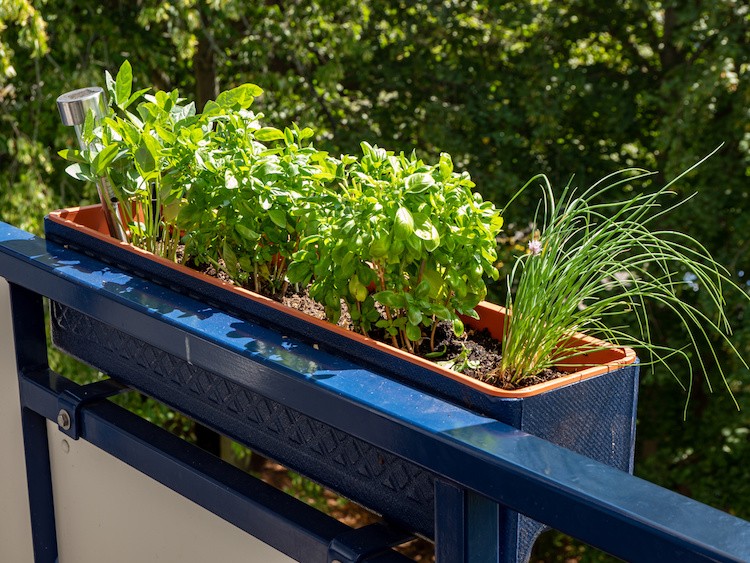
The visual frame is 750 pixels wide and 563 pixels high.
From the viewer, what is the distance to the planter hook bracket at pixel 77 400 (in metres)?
1.51

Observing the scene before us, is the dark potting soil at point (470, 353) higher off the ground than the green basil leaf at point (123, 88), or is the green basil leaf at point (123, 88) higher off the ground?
the green basil leaf at point (123, 88)

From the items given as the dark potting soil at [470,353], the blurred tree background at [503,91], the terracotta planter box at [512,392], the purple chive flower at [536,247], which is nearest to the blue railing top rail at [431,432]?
the terracotta planter box at [512,392]

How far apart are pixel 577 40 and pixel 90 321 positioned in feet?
19.7

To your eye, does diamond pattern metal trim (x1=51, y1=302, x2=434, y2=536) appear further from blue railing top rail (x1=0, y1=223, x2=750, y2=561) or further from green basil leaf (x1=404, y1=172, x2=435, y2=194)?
green basil leaf (x1=404, y1=172, x2=435, y2=194)

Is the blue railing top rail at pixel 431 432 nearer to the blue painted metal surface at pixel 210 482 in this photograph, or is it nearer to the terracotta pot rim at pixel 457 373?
the terracotta pot rim at pixel 457 373

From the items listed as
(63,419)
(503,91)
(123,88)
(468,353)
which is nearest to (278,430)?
(468,353)

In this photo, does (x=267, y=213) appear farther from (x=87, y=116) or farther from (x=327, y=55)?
(x=327, y=55)

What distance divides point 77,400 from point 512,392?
30.6 inches

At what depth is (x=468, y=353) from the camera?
48.4 inches

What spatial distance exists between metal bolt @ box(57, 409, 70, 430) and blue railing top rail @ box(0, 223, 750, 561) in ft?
0.69

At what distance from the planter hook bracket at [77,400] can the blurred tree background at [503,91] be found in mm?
4214

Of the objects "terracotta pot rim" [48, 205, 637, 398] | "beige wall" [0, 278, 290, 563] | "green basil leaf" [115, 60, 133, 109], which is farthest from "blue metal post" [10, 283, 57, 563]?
"green basil leaf" [115, 60, 133, 109]

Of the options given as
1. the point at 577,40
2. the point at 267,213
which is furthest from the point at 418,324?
the point at 577,40

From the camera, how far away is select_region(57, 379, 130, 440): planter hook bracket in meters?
1.51
